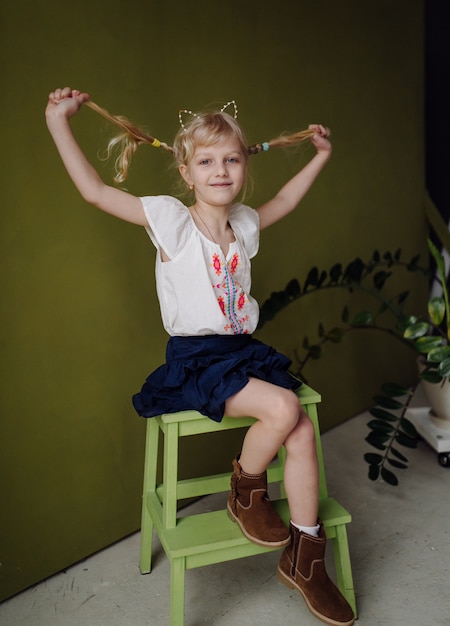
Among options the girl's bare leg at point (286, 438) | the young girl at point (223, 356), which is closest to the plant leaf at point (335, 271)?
the young girl at point (223, 356)

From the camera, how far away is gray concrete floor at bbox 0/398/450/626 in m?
1.63

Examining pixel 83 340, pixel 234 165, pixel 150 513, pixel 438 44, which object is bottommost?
pixel 150 513

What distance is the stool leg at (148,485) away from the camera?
5.83 feet

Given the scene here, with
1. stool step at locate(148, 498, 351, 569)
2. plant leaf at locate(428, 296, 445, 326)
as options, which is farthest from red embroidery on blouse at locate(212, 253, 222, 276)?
plant leaf at locate(428, 296, 445, 326)

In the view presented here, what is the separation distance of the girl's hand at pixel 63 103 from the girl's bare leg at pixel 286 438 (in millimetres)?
716

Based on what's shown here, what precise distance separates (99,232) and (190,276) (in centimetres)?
39

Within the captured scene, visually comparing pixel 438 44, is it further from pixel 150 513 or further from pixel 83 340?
pixel 150 513

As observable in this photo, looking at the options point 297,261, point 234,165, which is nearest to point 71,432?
point 234,165

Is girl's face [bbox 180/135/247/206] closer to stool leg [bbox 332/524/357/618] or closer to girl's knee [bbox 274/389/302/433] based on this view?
girl's knee [bbox 274/389/302/433]

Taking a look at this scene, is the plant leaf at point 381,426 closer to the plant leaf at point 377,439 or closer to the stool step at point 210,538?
the plant leaf at point 377,439

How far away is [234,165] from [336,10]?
49.5 inches

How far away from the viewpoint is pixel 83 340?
A: 183 centimetres

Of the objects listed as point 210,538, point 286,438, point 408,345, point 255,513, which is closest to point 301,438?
point 286,438

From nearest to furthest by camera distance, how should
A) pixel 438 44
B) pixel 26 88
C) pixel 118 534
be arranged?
pixel 26 88
pixel 118 534
pixel 438 44
